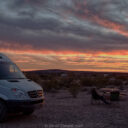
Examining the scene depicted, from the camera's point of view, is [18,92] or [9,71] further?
[9,71]

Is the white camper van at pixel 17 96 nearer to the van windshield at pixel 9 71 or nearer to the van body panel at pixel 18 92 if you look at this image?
the van body panel at pixel 18 92

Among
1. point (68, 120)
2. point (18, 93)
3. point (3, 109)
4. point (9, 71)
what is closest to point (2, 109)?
point (3, 109)

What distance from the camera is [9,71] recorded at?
11.3m

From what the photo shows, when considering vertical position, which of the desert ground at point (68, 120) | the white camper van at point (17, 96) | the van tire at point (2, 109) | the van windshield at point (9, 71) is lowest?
the desert ground at point (68, 120)

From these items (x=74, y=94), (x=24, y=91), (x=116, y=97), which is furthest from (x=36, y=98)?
(x=74, y=94)

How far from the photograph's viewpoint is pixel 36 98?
10492mm

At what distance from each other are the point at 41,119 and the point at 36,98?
1.15 m

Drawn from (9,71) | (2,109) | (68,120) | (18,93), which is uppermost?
(9,71)

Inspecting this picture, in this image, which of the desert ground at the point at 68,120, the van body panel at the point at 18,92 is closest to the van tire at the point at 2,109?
the van body panel at the point at 18,92

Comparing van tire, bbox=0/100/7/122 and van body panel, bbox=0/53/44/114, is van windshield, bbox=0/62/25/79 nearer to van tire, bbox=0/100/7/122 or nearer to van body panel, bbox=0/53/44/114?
van body panel, bbox=0/53/44/114

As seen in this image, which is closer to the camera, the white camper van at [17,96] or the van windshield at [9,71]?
the white camper van at [17,96]

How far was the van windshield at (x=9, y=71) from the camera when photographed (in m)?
10.9

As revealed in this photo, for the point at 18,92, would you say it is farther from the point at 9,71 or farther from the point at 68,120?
the point at 68,120

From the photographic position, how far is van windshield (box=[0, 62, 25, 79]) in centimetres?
1095
